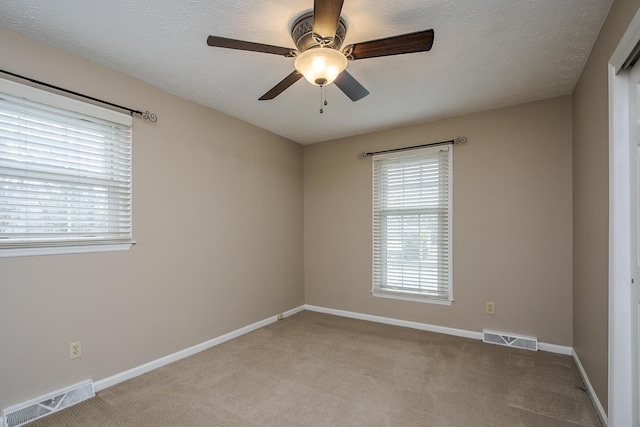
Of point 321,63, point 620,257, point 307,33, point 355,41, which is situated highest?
point 355,41

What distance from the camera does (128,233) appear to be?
2.61 meters

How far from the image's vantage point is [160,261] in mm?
2850

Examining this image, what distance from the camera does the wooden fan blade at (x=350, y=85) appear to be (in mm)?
2037

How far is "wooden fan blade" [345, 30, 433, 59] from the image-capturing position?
5.42 ft

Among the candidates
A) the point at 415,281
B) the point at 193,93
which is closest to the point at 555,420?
the point at 415,281

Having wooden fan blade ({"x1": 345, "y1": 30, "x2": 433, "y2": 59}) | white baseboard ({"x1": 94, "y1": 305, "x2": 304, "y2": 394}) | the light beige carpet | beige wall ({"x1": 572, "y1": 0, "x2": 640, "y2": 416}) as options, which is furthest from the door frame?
white baseboard ({"x1": 94, "y1": 305, "x2": 304, "y2": 394})

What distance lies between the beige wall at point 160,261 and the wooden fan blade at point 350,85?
173 cm

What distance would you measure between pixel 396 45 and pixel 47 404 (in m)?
3.14

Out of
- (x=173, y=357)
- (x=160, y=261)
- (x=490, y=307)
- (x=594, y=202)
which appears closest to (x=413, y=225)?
(x=490, y=307)

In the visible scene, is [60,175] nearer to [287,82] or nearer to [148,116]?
[148,116]

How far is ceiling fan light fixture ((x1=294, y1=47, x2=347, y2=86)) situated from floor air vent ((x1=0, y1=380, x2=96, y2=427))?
2.66 metres

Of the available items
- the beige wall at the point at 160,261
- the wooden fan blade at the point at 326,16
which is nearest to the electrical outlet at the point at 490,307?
the beige wall at the point at 160,261

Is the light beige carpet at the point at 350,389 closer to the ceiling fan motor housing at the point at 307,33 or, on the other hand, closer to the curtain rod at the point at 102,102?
the curtain rod at the point at 102,102

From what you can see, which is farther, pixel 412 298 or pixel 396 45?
pixel 412 298
